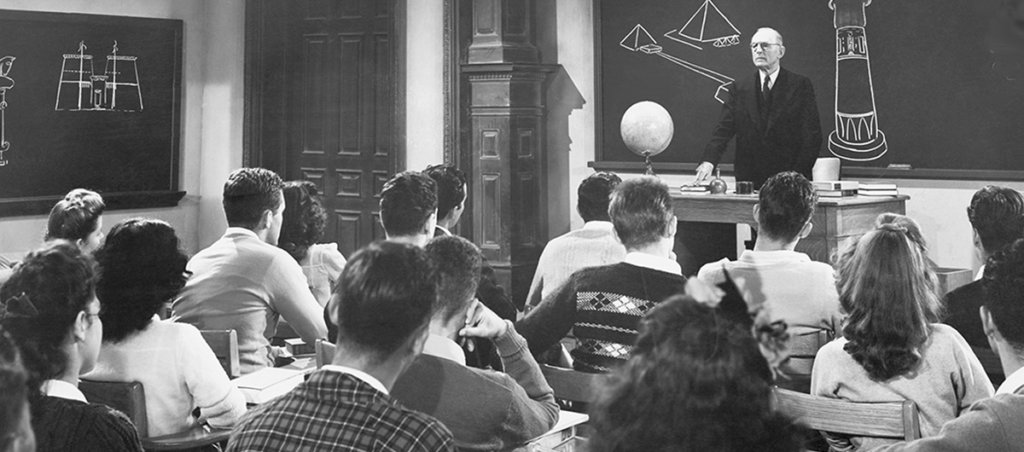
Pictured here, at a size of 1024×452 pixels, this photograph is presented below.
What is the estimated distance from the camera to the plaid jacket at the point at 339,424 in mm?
1689

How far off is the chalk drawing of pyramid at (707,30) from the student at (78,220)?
4004 mm

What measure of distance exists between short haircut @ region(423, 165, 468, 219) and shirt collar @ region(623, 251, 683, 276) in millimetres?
1429

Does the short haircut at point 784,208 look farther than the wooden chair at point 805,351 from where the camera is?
Yes

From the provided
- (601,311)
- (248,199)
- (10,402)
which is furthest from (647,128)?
(10,402)

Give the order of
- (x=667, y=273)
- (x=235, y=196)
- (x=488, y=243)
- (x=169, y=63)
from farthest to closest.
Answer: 1. (x=169, y=63)
2. (x=488, y=243)
3. (x=235, y=196)
4. (x=667, y=273)

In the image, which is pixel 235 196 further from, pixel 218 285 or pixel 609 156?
pixel 609 156

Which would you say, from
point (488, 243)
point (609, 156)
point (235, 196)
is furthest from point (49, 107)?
point (235, 196)

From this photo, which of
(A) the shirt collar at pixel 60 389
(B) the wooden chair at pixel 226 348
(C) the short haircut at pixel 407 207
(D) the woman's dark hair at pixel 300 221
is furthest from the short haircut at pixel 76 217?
(A) the shirt collar at pixel 60 389

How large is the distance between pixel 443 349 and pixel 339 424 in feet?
2.27

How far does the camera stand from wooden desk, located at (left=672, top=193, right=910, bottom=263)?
539cm

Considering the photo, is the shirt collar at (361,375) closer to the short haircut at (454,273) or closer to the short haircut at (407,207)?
the short haircut at (454,273)

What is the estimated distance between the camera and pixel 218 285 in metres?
3.44

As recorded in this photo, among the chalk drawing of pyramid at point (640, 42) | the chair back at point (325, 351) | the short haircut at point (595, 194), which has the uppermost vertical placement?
the chalk drawing of pyramid at point (640, 42)

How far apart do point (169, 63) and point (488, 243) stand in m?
2.73
